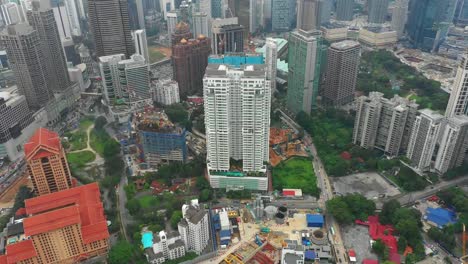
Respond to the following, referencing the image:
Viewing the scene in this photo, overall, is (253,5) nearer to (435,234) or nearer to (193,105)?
(193,105)

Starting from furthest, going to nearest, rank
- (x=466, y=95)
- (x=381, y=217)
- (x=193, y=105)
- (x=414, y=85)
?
(x=414, y=85), (x=193, y=105), (x=466, y=95), (x=381, y=217)

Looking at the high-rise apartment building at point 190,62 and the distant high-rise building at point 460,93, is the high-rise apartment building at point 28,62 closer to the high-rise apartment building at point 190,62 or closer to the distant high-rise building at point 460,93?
the high-rise apartment building at point 190,62

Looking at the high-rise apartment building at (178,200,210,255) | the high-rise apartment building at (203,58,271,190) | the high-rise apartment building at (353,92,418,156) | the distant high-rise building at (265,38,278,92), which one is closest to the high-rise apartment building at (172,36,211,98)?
the distant high-rise building at (265,38,278,92)

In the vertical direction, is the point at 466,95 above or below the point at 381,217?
above

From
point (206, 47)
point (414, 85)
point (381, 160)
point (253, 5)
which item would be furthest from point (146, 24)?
point (381, 160)

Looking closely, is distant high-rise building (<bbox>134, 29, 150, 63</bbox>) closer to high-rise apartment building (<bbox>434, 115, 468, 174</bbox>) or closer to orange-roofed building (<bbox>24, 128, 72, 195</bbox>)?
orange-roofed building (<bbox>24, 128, 72, 195</bbox>)

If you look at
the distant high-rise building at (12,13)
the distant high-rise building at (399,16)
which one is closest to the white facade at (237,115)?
the distant high-rise building at (12,13)
